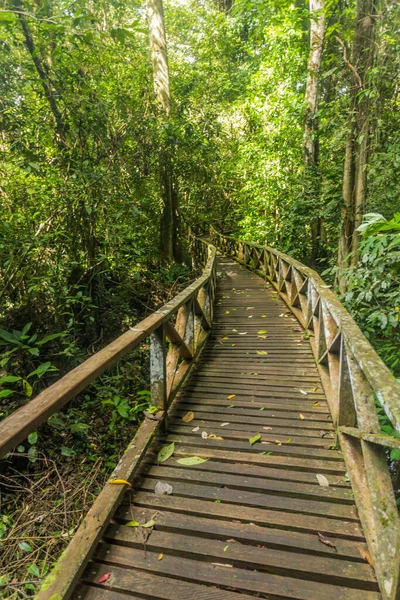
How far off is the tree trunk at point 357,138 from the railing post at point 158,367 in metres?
3.16

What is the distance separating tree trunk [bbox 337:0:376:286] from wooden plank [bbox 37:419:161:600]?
386 cm

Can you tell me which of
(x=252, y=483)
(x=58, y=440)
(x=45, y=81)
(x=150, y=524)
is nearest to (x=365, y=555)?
(x=252, y=483)

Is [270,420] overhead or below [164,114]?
below

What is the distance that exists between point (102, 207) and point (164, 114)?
3.37m

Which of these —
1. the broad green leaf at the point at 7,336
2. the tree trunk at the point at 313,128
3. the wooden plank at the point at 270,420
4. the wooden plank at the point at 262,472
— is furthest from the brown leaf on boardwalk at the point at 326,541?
the tree trunk at the point at 313,128

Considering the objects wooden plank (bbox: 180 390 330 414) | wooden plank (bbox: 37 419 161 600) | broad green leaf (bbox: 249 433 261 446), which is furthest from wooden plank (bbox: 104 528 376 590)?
wooden plank (bbox: 180 390 330 414)

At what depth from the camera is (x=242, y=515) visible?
2.10 m

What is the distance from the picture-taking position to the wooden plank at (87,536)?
1.62 m

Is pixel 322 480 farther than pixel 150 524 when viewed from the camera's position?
Yes

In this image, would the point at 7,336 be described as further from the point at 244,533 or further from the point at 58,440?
the point at 244,533

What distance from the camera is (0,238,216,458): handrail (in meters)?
1.45

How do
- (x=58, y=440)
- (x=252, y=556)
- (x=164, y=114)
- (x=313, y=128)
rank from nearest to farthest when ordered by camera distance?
1. (x=252, y=556)
2. (x=58, y=440)
3. (x=164, y=114)
4. (x=313, y=128)

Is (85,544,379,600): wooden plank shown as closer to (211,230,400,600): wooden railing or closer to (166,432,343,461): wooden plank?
(211,230,400,600): wooden railing

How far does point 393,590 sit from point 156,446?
176cm
